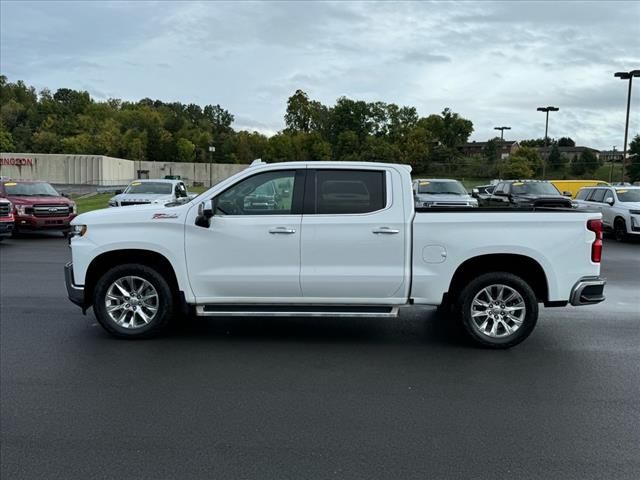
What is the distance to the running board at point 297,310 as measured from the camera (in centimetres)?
602

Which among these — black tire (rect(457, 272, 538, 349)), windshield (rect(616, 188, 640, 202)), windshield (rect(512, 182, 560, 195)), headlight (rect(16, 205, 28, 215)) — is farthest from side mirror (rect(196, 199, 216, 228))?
windshield (rect(512, 182, 560, 195))

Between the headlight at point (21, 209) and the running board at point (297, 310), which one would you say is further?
the headlight at point (21, 209)

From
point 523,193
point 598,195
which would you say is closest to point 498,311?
point 598,195

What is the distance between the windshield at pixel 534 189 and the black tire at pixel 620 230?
4022 mm

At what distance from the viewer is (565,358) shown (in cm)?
583

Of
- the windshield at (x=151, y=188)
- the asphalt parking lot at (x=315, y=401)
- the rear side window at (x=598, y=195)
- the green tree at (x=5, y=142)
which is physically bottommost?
the asphalt parking lot at (x=315, y=401)

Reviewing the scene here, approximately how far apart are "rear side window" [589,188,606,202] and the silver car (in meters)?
3.95

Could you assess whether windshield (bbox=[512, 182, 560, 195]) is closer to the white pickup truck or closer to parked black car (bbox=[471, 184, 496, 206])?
parked black car (bbox=[471, 184, 496, 206])

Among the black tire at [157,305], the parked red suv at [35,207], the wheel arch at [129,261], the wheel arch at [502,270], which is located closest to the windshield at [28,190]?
the parked red suv at [35,207]

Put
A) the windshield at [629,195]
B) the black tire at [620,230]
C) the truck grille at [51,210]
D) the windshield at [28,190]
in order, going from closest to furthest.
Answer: the truck grille at [51,210]
the black tire at [620,230]
the windshield at [28,190]
the windshield at [629,195]

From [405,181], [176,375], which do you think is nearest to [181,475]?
[176,375]

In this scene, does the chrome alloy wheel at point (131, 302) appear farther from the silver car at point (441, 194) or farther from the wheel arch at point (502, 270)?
the silver car at point (441, 194)

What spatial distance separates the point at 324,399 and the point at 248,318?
9.35 ft

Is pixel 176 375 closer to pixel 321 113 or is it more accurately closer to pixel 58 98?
pixel 321 113
